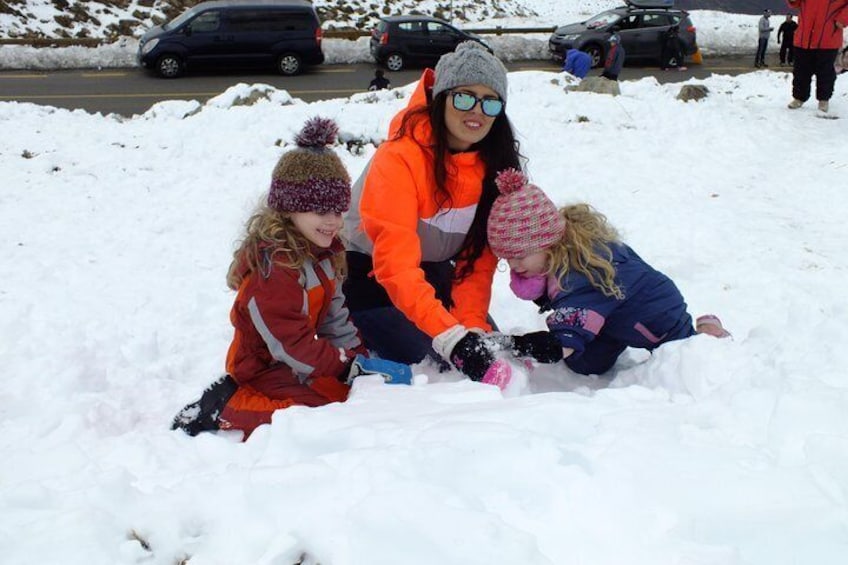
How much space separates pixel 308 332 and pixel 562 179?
4.59m

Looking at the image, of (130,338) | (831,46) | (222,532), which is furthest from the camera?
(831,46)

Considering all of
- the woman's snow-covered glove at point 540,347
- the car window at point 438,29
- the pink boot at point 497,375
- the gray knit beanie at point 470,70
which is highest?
the car window at point 438,29

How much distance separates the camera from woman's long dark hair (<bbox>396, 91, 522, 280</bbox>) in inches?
124

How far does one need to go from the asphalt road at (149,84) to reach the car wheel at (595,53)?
322mm

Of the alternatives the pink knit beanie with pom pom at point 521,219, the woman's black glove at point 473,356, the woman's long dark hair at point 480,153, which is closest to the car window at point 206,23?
the woman's long dark hair at point 480,153

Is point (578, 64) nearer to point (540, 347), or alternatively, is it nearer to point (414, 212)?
point (414, 212)

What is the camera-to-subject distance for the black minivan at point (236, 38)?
50.5 ft

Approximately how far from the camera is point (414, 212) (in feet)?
10.3

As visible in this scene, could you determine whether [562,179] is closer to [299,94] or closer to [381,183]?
[381,183]

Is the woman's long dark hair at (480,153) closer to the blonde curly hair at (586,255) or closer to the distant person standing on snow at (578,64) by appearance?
the blonde curly hair at (586,255)

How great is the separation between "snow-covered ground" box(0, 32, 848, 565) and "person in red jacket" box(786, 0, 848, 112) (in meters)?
2.11

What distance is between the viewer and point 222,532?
177 centimetres

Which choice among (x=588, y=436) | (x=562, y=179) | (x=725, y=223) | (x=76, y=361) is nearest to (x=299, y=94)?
(x=562, y=179)

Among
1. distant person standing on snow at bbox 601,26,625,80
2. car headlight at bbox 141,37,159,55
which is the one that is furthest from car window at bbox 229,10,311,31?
distant person standing on snow at bbox 601,26,625,80
